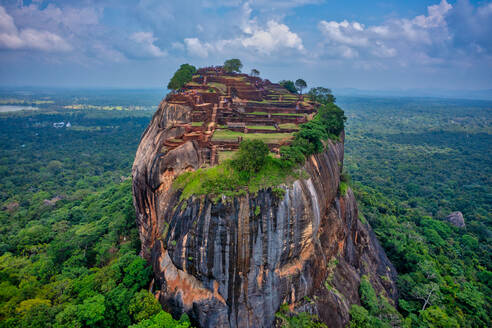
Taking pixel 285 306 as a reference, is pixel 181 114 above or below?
above

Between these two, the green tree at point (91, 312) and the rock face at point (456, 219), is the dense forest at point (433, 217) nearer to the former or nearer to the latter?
the rock face at point (456, 219)

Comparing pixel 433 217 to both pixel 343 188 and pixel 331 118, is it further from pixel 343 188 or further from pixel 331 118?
pixel 331 118

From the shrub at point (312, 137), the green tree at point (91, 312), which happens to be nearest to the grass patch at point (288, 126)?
the shrub at point (312, 137)

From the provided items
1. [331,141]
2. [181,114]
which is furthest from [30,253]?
[331,141]

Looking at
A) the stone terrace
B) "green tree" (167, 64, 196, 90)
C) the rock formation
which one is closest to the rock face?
the stone terrace

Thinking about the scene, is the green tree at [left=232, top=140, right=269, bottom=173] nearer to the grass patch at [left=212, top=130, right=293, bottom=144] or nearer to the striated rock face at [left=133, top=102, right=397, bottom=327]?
the striated rock face at [left=133, top=102, right=397, bottom=327]

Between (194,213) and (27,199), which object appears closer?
(194,213)

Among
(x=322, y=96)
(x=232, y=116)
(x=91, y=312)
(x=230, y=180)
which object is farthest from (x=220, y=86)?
(x=91, y=312)

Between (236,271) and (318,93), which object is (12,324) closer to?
(236,271)
